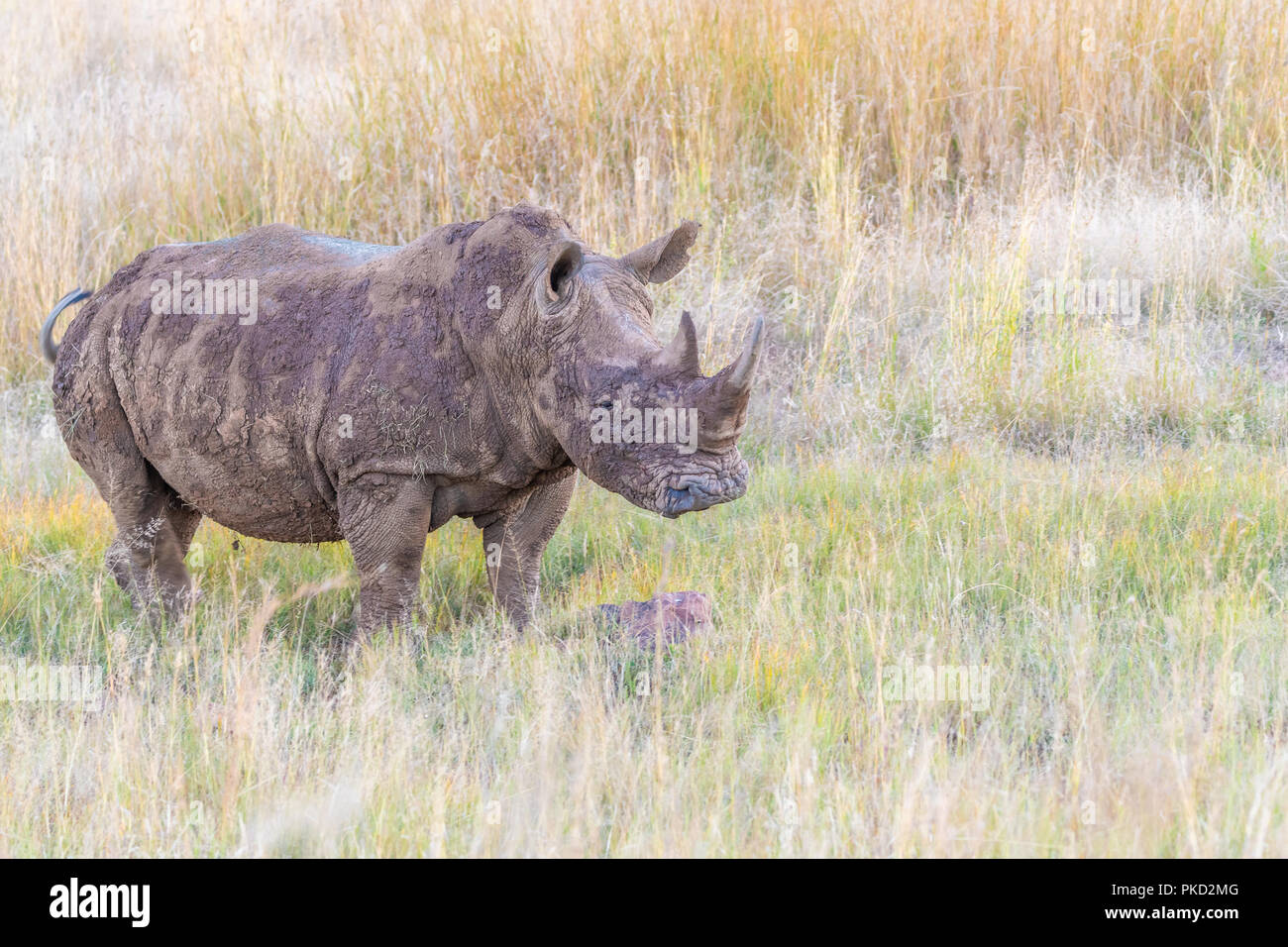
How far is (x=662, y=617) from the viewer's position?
187 inches

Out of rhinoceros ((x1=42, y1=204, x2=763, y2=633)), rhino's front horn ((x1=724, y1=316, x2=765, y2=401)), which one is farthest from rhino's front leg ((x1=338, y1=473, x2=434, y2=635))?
rhino's front horn ((x1=724, y1=316, x2=765, y2=401))

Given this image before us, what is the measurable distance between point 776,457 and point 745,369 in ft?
9.87

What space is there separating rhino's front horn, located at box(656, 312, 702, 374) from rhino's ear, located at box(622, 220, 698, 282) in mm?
565

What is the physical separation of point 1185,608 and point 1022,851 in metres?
1.70

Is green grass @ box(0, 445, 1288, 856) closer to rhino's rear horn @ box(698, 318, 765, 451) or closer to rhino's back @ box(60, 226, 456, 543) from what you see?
rhino's back @ box(60, 226, 456, 543)

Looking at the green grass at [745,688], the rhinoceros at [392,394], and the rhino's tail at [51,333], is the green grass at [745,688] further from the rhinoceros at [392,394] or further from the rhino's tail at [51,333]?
the rhino's tail at [51,333]

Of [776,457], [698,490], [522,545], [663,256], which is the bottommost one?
[776,457]

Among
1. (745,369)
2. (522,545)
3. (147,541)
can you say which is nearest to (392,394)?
(522,545)

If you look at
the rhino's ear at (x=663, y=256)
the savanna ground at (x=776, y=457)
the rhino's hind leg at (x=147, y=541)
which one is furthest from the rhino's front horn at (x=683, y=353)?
the rhino's hind leg at (x=147, y=541)

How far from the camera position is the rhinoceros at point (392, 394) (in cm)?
409

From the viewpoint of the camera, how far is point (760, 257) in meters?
7.54

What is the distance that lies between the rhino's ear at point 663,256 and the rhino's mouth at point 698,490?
847 mm

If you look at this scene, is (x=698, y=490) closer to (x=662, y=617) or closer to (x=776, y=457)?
(x=662, y=617)
